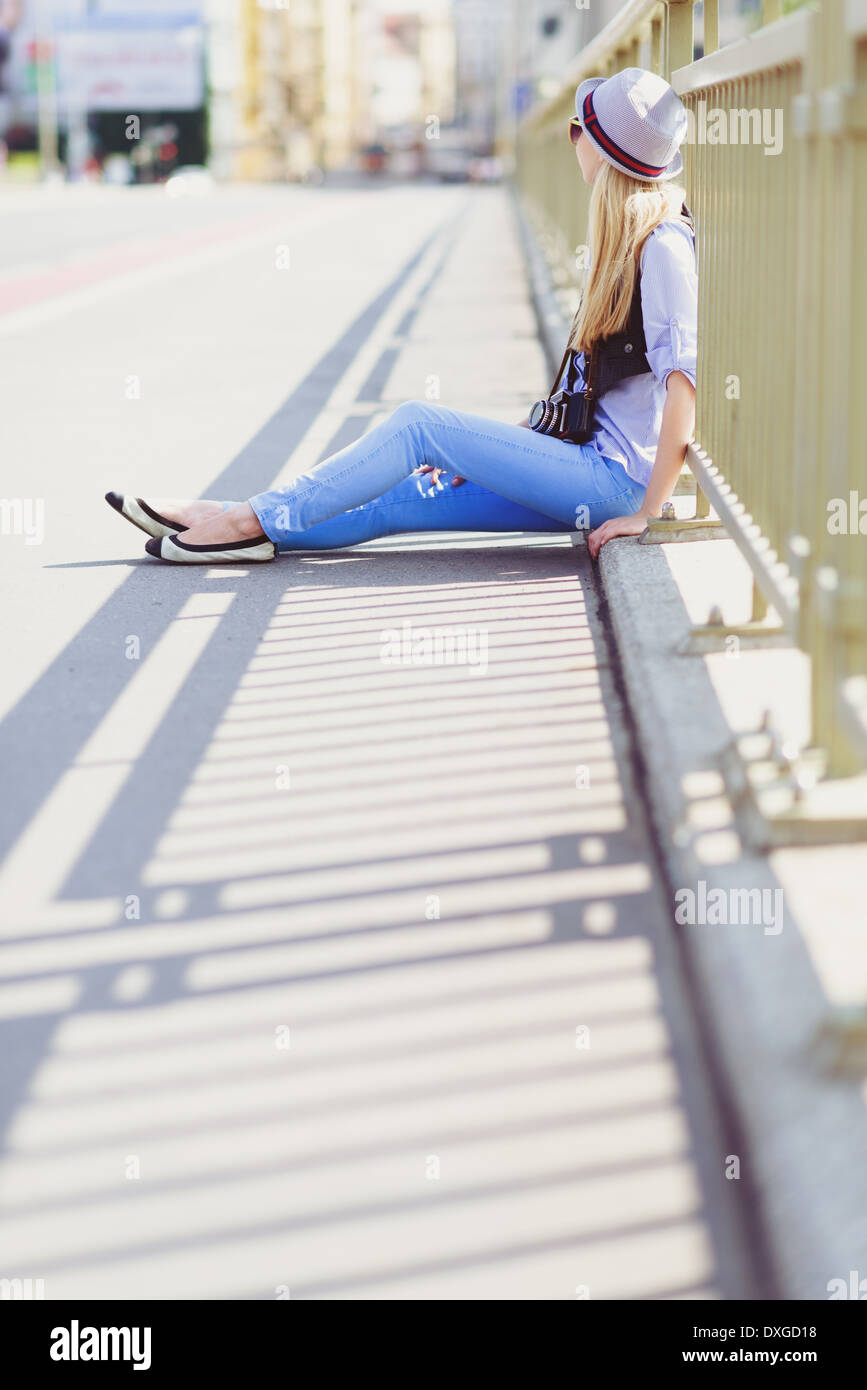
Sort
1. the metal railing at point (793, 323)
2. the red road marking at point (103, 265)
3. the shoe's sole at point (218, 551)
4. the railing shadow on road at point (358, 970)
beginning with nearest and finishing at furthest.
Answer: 1. the railing shadow on road at point (358, 970)
2. the metal railing at point (793, 323)
3. the shoe's sole at point (218, 551)
4. the red road marking at point (103, 265)

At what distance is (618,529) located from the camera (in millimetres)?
4961

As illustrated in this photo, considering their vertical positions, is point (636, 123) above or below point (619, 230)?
above

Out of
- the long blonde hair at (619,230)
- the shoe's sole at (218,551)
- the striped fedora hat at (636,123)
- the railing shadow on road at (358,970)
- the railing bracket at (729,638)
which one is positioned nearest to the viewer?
the railing shadow on road at (358,970)

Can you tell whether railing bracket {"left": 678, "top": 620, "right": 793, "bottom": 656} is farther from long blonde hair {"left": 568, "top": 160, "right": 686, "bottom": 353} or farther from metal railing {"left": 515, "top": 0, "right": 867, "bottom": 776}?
long blonde hair {"left": 568, "top": 160, "right": 686, "bottom": 353}

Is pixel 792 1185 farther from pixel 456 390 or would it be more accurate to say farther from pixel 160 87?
pixel 160 87

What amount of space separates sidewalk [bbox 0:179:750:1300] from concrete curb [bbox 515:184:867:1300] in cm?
5

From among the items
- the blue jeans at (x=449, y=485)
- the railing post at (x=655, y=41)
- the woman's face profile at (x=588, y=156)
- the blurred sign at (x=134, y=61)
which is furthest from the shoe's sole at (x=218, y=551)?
the blurred sign at (x=134, y=61)

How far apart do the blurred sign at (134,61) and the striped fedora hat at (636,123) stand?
9810 centimetres

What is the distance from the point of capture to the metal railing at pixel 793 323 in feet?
9.28

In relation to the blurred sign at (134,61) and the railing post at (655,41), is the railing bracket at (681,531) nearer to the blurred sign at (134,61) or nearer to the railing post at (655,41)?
the railing post at (655,41)

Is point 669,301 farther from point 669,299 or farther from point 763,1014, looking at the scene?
point 763,1014

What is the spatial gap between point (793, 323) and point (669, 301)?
56.8 inches

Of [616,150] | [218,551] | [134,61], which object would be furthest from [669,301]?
[134,61]

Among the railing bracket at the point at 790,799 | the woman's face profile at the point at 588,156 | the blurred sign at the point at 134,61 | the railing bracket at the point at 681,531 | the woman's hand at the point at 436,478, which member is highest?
the blurred sign at the point at 134,61
